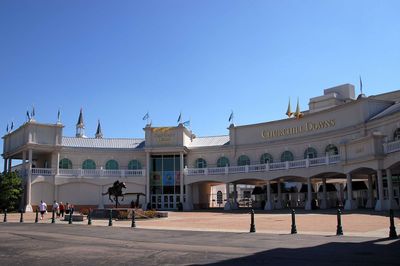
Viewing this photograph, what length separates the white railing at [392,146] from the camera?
110ft

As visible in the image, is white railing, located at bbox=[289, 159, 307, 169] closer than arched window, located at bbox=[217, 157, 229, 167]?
Yes

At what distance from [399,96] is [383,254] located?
140 feet

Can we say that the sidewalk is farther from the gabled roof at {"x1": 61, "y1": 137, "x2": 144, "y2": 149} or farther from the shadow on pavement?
the gabled roof at {"x1": 61, "y1": 137, "x2": 144, "y2": 149}

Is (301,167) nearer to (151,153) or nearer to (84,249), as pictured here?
(151,153)

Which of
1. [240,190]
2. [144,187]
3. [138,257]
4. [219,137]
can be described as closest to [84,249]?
[138,257]

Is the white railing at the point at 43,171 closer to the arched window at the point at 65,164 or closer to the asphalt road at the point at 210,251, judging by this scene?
the arched window at the point at 65,164

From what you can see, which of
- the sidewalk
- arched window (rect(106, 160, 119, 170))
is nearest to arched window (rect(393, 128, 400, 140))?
the sidewalk

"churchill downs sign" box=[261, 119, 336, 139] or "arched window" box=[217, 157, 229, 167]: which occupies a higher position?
"churchill downs sign" box=[261, 119, 336, 139]

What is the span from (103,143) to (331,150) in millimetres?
31139

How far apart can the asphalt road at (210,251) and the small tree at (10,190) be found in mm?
34068

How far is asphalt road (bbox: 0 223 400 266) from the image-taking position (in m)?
11.1

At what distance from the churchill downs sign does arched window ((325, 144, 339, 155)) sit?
219 centimetres

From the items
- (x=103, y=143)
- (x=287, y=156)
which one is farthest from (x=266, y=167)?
(x=103, y=143)

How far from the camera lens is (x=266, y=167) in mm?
49875
